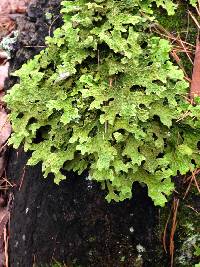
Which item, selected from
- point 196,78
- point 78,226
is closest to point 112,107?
point 196,78

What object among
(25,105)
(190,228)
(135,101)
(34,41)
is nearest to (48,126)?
(25,105)

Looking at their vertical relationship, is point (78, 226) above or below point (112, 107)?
below

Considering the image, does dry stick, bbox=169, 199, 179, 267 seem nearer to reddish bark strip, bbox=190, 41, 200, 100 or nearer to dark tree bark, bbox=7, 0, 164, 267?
dark tree bark, bbox=7, 0, 164, 267

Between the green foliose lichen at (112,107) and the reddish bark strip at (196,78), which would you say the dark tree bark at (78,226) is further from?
the reddish bark strip at (196,78)

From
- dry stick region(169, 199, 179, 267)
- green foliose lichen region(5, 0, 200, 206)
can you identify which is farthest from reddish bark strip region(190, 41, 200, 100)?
dry stick region(169, 199, 179, 267)

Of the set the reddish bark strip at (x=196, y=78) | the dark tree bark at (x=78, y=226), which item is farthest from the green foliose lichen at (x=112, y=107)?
the dark tree bark at (x=78, y=226)

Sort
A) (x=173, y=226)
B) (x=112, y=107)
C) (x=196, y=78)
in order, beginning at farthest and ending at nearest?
(x=196, y=78)
(x=173, y=226)
(x=112, y=107)

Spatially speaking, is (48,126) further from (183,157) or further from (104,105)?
(183,157)

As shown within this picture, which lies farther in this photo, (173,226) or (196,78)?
(196,78)

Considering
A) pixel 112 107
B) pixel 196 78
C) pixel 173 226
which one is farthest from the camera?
pixel 196 78

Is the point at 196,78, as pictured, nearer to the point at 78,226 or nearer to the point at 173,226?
the point at 173,226
